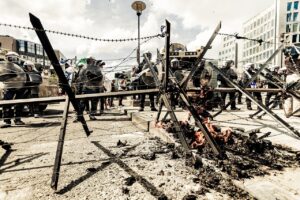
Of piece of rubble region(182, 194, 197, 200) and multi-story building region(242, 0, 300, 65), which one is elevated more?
multi-story building region(242, 0, 300, 65)

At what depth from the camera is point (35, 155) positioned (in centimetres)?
463

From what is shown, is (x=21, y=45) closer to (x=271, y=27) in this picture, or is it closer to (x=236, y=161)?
(x=236, y=161)

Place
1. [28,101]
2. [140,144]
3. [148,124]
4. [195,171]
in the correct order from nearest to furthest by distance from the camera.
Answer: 1. [195,171]
2. [28,101]
3. [140,144]
4. [148,124]

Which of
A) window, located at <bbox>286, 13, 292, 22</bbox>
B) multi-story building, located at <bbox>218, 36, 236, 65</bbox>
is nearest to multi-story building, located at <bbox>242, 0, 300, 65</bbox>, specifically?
window, located at <bbox>286, 13, 292, 22</bbox>

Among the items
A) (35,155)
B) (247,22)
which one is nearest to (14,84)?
(35,155)

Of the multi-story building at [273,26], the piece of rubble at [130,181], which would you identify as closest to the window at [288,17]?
the multi-story building at [273,26]

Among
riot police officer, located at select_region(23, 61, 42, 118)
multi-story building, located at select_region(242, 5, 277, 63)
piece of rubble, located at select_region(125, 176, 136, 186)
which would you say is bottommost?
piece of rubble, located at select_region(125, 176, 136, 186)

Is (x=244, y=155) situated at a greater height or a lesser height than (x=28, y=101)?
lesser

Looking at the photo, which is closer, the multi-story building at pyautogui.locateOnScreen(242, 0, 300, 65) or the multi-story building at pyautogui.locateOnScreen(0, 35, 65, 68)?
the multi-story building at pyautogui.locateOnScreen(0, 35, 65, 68)

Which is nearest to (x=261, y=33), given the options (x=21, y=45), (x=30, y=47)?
(x=30, y=47)

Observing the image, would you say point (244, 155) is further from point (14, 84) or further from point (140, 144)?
point (14, 84)

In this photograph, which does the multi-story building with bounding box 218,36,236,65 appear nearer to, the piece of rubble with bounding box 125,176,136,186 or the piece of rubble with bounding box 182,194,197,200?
the piece of rubble with bounding box 125,176,136,186

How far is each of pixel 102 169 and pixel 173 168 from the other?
1.09m

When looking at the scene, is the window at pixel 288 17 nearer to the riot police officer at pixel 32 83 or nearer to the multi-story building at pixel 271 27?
the multi-story building at pixel 271 27
